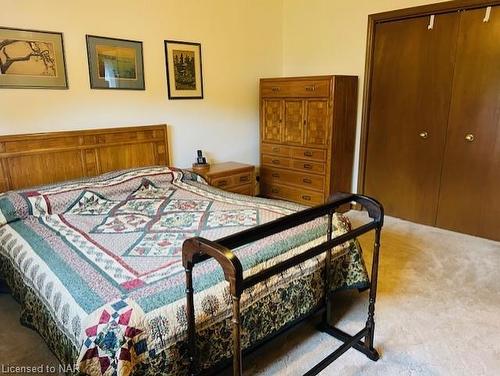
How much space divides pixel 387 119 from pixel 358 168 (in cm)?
60

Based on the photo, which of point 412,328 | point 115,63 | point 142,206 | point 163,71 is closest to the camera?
point 412,328

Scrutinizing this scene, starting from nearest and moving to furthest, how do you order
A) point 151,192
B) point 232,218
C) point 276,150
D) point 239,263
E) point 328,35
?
point 239,263 → point 232,218 → point 151,192 → point 328,35 → point 276,150

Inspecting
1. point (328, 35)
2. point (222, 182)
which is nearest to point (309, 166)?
point (222, 182)

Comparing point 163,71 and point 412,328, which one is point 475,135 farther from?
point 163,71

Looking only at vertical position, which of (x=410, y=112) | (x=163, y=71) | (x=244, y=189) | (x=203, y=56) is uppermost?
(x=203, y=56)

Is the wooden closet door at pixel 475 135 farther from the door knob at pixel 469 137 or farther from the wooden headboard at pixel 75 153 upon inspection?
the wooden headboard at pixel 75 153

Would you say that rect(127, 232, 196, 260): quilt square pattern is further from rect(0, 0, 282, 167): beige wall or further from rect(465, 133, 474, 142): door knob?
rect(465, 133, 474, 142): door knob

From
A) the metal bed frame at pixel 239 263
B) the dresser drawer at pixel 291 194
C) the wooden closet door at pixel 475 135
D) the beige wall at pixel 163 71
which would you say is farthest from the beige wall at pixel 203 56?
the metal bed frame at pixel 239 263

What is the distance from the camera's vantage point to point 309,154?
3.81 m

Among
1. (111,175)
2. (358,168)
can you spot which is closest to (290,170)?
(358,168)

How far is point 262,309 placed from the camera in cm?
169

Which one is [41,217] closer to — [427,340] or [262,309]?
[262,309]

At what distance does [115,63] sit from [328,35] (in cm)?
230

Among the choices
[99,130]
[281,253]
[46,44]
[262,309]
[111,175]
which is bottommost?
[262,309]
